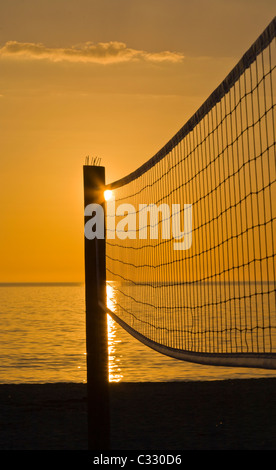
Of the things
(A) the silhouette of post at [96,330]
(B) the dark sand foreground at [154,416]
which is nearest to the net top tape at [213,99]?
(A) the silhouette of post at [96,330]

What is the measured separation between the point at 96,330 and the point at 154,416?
2.45 meters

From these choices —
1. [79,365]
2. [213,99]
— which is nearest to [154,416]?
[213,99]

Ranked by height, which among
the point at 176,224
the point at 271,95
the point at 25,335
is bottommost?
the point at 25,335

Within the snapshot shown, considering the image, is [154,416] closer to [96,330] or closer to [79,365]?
[96,330]

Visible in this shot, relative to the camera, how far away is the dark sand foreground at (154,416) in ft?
26.5

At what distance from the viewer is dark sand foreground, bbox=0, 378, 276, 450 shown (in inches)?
318

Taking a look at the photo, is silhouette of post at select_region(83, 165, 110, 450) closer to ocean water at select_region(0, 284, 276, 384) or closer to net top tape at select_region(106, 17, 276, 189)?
net top tape at select_region(106, 17, 276, 189)

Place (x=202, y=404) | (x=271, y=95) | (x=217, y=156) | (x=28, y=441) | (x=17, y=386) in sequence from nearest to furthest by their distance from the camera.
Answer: (x=271, y=95) < (x=217, y=156) < (x=28, y=441) < (x=202, y=404) < (x=17, y=386)

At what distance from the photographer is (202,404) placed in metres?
9.95

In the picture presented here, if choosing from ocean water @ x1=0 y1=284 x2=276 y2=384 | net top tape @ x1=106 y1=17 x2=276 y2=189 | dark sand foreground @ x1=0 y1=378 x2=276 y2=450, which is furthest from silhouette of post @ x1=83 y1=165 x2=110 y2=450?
ocean water @ x1=0 y1=284 x2=276 y2=384
